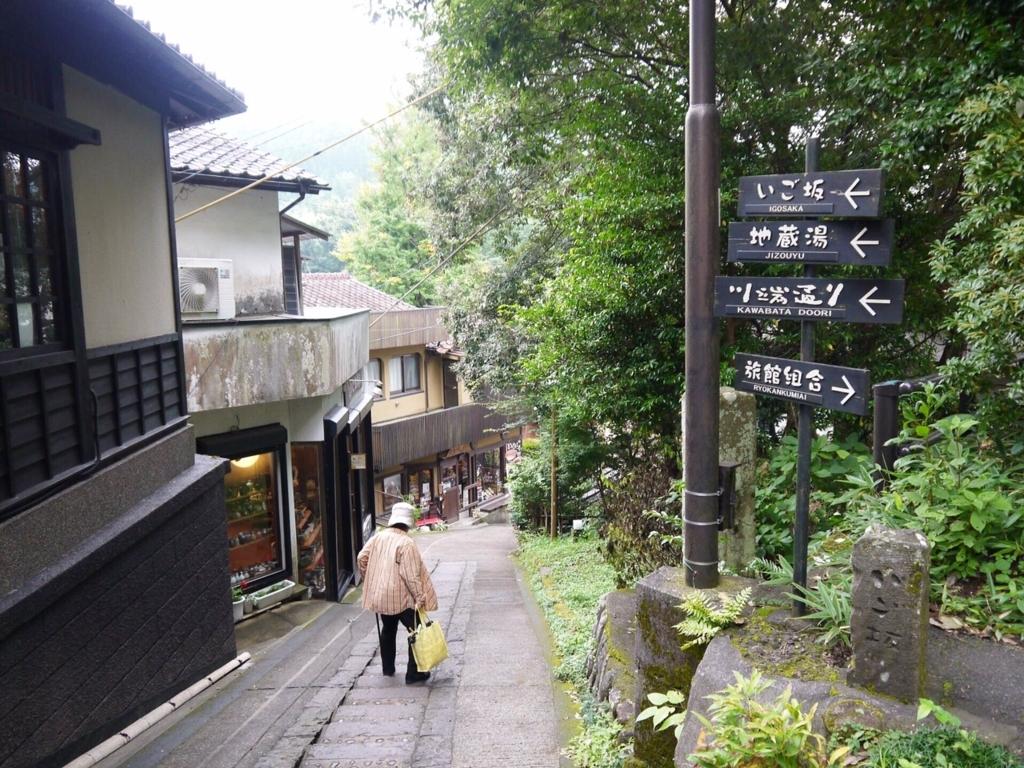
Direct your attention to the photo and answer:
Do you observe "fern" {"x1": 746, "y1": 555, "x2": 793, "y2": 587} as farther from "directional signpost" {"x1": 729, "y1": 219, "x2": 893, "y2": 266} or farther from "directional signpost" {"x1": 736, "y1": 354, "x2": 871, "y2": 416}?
"directional signpost" {"x1": 729, "y1": 219, "x2": 893, "y2": 266}

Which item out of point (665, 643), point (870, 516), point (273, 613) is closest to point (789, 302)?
point (870, 516)

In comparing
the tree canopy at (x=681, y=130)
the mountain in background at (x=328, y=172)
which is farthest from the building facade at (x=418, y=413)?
the mountain in background at (x=328, y=172)

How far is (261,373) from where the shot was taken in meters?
11.9

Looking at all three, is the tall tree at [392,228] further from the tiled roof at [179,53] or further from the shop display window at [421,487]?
the tiled roof at [179,53]

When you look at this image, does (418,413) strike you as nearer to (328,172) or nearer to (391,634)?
(391,634)

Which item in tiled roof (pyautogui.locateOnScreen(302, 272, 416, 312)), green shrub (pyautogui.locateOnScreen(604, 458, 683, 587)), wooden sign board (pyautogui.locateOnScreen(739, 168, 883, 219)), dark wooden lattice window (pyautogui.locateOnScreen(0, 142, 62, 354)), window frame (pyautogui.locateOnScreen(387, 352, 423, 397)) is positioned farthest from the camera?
tiled roof (pyautogui.locateOnScreen(302, 272, 416, 312))

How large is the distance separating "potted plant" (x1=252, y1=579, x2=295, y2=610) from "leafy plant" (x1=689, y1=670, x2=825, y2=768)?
1074 centimetres

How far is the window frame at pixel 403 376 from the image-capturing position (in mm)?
31047

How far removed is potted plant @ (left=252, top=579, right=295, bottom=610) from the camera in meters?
13.0

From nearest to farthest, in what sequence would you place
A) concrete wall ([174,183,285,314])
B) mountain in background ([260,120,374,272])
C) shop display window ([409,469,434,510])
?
concrete wall ([174,183,285,314]), shop display window ([409,469,434,510]), mountain in background ([260,120,374,272])

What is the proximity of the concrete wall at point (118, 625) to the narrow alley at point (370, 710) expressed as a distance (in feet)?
1.49

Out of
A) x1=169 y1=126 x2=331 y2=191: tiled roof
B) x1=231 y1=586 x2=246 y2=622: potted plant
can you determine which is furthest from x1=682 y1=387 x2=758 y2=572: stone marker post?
x1=231 y1=586 x2=246 y2=622: potted plant

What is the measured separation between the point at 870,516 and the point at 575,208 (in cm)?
611

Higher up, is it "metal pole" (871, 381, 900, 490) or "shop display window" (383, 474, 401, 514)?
"metal pole" (871, 381, 900, 490)
